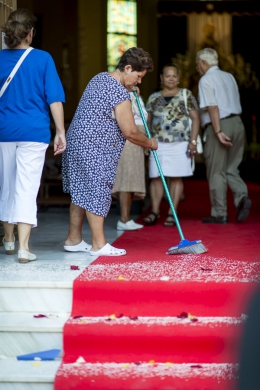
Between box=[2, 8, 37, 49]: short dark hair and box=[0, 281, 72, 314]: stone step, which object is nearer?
box=[0, 281, 72, 314]: stone step

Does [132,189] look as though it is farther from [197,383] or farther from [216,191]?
[197,383]

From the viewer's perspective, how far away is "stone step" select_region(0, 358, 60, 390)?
3404 mm

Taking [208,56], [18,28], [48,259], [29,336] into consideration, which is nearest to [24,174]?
[48,259]

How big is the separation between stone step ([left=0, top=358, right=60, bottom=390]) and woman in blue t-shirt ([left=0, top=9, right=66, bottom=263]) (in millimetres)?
1107

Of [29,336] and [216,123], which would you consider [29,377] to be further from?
[216,123]

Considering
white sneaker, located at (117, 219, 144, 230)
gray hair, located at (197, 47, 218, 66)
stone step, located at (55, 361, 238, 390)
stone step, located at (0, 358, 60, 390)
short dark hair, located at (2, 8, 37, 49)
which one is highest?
short dark hair, located at (2, 8, 37, 49)

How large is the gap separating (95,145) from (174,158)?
2.18 metres

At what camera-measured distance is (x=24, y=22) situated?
4504 mm

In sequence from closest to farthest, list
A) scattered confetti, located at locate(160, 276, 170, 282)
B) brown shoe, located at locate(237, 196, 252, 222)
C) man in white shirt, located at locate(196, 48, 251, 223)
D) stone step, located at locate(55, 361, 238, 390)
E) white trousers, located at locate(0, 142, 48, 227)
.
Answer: stone step, located at locate(55, 361, 238, 390)
scattered confetti, located at locate(160, 276, 170, 282)
white trousers, located at locate(0, 142, 48, 227)
man in white shirt, located at locate(196, 48, 251, 223)
brown shoe, located at locate(237, 196, 252, 222)

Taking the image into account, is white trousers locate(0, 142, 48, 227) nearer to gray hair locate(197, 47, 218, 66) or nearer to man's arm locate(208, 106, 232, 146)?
man's arm locate(208, 106, 232, 146)

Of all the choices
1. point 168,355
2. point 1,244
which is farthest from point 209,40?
point 168,355

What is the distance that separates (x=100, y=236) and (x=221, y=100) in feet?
8.44

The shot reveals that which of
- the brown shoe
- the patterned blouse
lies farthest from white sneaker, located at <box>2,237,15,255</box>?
the brown shoe

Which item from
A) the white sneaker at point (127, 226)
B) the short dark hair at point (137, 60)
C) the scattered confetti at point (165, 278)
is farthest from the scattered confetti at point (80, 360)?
the white sneaker at point (127, 226)
